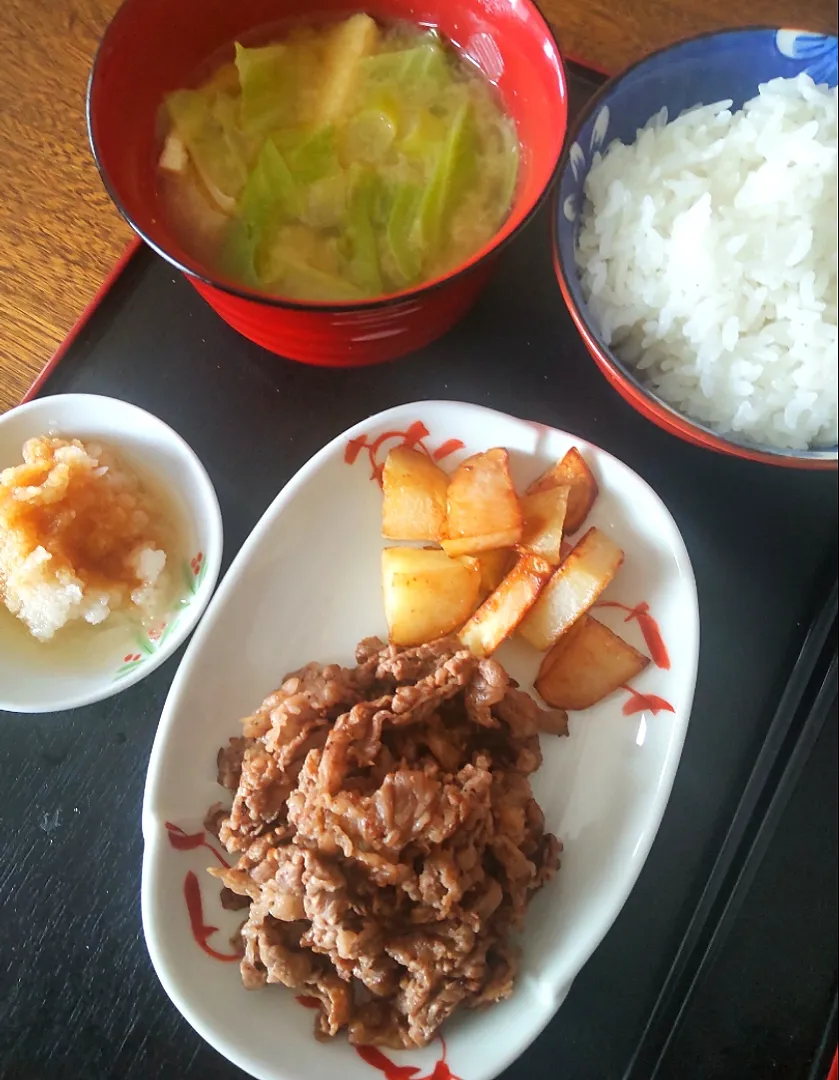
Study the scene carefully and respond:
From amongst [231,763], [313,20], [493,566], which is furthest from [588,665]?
[313,20]

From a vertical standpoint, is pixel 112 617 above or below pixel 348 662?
above

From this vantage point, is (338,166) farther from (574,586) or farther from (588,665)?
(588,665)

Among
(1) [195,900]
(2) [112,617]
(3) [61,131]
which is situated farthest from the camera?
(3) [61,131]

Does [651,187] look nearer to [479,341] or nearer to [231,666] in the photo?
[479,341]

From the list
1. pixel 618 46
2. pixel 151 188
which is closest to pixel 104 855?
pixel 151 188

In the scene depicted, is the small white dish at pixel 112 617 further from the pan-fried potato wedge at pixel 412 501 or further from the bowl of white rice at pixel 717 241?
the bowl of white rice at pixel 717 241

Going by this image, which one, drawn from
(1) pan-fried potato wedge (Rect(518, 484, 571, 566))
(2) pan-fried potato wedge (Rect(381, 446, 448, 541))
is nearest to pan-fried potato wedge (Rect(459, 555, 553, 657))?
(1) pan-fried potato wedge (Rect(518, 484, 571, 566))
